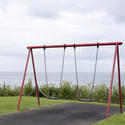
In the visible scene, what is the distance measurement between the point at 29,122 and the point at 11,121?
486 mm

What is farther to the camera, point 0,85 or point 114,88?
point 0,85

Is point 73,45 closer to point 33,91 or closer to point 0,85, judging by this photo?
point 33,91

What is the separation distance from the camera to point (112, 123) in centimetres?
564

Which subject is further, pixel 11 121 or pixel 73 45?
pixel 73 45

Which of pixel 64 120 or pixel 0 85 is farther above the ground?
pixel 0 85

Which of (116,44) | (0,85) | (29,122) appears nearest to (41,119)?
(29,122)

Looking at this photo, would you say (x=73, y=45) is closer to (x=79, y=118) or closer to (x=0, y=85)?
(x=79, y=118)

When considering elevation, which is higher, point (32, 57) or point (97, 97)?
point (32, 57)


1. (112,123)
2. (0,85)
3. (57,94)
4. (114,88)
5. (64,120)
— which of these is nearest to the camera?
(112,123)

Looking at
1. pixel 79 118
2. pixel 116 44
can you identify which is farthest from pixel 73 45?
pixel 79 118

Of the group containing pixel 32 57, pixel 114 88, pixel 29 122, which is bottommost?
pixel 29 122

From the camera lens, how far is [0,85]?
521 inches

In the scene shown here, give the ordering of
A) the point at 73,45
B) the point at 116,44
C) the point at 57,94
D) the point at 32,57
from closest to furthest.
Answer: the point at 116,44 → the point at 73,45 → the point at 32,57 → the point at 57,94

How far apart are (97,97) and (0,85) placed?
592 centimetres
